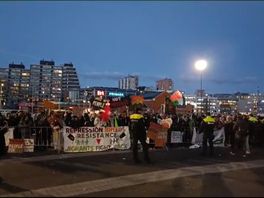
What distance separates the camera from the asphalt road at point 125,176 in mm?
11227

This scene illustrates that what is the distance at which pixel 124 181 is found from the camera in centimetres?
1251

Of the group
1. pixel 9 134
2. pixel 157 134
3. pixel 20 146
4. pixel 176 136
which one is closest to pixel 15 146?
pixel 20 146

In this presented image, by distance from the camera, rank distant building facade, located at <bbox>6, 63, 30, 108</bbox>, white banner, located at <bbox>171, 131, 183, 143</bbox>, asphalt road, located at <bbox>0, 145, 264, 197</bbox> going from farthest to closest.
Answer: distant building facade, located at <bbox>6, 63, 30, 108</bbox> → white banner, located at <bbox>171, 131, 183, 143</bbox> → asphalt road, located at <bbox>0, 145, 264, 197</bbox>

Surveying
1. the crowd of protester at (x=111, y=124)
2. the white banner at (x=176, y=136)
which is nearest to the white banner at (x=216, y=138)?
the crowd of protester at (x=111, y=124)

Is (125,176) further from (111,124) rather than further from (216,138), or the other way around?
(216,138)

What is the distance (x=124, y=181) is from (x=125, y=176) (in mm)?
875

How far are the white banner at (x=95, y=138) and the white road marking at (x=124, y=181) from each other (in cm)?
602

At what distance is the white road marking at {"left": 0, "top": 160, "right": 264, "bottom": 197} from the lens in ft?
36.0

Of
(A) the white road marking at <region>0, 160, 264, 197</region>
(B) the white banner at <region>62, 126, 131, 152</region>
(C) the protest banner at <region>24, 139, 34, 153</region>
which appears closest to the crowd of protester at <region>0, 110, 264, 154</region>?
(B) the white banner at <region>62, 126, 131, 152</region>

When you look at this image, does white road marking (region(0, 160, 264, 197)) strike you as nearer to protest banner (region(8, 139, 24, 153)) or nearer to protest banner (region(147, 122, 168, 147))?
protest banner (region(147, 122, 168, 147))

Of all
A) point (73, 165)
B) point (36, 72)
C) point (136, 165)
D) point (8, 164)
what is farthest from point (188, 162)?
point (36, 72)

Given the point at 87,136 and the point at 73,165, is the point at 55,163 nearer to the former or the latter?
the point at 73,165

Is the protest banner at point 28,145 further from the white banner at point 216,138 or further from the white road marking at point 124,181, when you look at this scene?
the white banner at point 216,138

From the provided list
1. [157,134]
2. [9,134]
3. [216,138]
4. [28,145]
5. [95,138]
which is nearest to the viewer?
[28,145]
